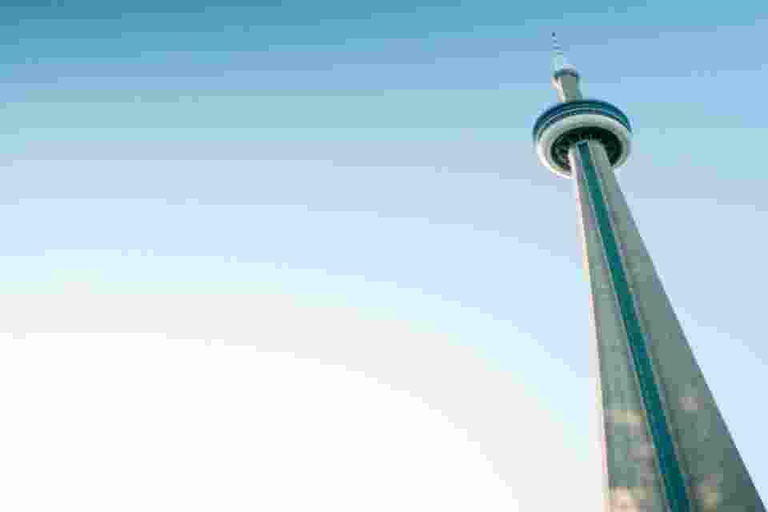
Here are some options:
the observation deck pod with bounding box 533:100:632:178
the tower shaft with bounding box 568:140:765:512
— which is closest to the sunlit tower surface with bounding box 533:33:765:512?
the tower shaft with bounding box 568:140:765:512

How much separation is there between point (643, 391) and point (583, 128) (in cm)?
2759

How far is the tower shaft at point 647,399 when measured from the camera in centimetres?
3062

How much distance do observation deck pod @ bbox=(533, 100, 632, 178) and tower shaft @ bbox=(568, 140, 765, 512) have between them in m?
11.4

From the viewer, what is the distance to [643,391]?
36.4 meters

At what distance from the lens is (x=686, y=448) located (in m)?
32.5

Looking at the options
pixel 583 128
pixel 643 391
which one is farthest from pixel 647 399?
pixel 583 128

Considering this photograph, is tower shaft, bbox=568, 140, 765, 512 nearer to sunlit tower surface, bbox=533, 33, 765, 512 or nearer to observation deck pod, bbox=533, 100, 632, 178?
sunlit tower surface, bbox=533, 33, 765, 512

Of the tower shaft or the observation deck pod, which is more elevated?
the observation deck pod

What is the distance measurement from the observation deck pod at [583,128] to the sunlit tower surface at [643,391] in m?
4.61

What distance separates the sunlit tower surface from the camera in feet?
101

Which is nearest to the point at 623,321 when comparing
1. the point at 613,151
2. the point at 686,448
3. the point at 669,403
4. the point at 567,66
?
the point at 669,403

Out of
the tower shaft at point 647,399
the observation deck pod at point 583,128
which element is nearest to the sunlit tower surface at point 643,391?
the tower shaft at point 647,399

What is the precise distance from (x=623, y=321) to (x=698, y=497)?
12.2m

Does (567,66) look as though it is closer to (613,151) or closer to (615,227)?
(613,151)
